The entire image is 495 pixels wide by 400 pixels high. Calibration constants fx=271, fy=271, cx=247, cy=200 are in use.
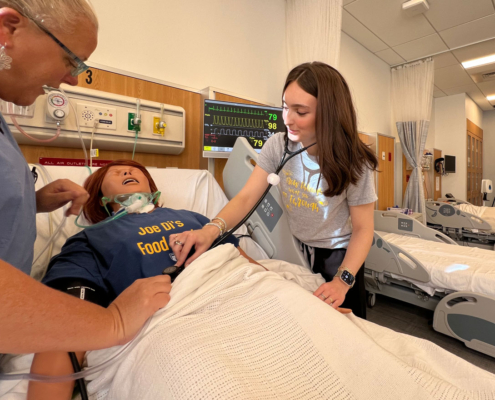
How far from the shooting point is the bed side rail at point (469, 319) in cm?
158

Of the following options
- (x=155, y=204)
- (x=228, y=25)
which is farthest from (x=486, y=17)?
(x=155, y=204)

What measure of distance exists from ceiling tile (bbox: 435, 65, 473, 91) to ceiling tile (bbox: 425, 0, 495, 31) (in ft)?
4.91

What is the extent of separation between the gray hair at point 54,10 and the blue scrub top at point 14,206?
0.23 metres

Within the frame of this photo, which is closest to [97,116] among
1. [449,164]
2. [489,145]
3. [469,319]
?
[469,319]

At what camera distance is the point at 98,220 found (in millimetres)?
1146

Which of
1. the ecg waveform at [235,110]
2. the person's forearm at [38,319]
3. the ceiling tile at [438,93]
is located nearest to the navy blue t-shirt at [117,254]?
the person's forearm at [38,319]

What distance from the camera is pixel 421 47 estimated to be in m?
3.56

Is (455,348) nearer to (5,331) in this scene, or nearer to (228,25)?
(5,331)

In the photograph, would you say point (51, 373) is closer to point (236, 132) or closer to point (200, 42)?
point (236, 132)

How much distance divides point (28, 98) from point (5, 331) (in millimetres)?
464

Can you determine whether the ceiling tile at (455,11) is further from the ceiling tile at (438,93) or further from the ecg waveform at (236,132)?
the ceiling tile at (438,93)

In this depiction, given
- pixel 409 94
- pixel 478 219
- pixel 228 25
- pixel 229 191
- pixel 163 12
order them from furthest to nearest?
pixel 409 94
pixel 478 219
pixel 228 25
pixel 163 12
pixel 229 191

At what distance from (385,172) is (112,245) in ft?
12.5

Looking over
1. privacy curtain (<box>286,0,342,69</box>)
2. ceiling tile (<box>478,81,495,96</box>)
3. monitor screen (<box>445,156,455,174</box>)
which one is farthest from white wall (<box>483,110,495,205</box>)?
privacy curtain (<box>286,0,342,69</box>)
